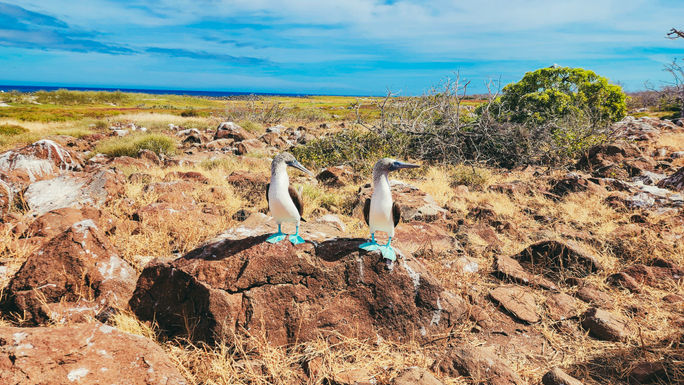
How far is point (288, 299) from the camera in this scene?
3.24 m

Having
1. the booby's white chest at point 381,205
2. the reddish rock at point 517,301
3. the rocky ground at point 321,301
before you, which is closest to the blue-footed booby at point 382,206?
the booby's white chest at point 381,205

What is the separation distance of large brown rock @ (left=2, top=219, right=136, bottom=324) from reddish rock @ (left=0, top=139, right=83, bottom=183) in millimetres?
4897

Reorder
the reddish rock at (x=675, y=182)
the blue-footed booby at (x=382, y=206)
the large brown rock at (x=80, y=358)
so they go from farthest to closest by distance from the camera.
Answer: the reddish rock at (x=675, y=182) < the blue-footed booby at (x=382, y=206) < the large brown rock at (x=80, y=358)

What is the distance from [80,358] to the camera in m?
2.11

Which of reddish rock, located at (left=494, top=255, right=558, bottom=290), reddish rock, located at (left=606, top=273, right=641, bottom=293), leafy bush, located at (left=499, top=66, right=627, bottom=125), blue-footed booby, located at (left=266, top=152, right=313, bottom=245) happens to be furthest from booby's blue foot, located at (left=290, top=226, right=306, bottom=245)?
leafy bush, located at (left=499, top=66, right=627, bottom=125)

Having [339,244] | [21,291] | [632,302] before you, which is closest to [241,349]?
[339,244]

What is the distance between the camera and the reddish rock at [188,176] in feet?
27.3

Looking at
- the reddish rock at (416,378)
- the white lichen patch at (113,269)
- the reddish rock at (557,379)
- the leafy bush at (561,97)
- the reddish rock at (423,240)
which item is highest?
the leafy bush at (561,97)

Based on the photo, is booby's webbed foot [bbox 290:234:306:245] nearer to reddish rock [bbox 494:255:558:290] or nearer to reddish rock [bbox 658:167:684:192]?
reddish rock [bbox 494:255:558:290]

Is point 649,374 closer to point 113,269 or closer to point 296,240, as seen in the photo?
point 296,240

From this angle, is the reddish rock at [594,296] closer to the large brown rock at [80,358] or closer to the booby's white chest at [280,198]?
the booby's white chest at [280,198]

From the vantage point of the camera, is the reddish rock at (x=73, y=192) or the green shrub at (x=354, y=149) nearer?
the reddish rock at (x=73, y=192)

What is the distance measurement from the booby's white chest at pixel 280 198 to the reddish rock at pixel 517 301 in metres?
2.59

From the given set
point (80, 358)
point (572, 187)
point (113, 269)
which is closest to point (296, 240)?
point (80, 358)
